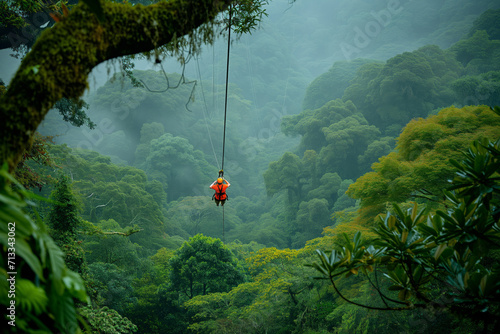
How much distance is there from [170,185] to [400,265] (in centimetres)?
2587

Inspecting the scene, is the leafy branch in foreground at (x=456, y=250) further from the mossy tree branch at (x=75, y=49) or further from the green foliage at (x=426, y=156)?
the green foliage at (x=426, y=156)

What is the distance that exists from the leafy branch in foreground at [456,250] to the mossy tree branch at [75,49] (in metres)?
1.37

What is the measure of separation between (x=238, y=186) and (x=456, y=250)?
2928 centimetres

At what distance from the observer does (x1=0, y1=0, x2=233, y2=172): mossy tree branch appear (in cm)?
95

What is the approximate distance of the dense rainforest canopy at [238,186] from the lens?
106cm

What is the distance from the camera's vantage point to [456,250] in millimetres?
1469

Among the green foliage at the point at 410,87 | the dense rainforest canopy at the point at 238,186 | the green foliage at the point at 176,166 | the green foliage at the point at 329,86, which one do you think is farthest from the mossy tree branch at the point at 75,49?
the green foliage at the point at 329,86

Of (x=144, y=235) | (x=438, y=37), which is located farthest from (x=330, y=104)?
(x=438, y=37)

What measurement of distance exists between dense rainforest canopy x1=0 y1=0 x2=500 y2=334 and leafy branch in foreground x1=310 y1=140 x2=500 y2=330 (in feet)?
0.03

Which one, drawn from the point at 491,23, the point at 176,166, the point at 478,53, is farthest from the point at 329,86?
the point at 176,166

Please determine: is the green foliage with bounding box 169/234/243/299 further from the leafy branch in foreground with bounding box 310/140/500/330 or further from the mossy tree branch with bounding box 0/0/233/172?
the mossy tree branch with bounding box 0/0/233/172

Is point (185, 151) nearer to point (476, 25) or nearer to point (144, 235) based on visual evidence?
point (144, 235)

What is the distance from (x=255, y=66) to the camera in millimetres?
46375

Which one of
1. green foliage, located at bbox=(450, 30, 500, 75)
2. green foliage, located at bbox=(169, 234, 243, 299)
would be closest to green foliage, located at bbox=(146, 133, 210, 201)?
green foliage, located at bbox=(169, 234, 243, 299)
